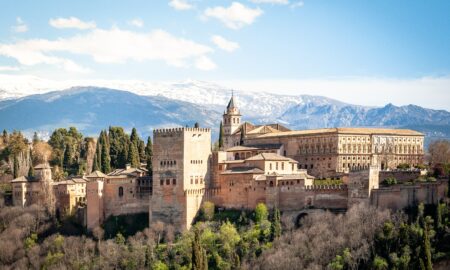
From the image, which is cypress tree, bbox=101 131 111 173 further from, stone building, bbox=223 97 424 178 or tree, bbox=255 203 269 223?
tree, bbox=255 203 269 223

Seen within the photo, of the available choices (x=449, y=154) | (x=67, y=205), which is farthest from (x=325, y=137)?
(x=67, y=205)

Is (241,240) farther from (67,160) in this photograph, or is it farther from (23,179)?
(67,160)

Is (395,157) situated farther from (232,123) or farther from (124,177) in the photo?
(124,177)

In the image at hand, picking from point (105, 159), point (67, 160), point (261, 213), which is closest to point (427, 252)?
point (261, 213)

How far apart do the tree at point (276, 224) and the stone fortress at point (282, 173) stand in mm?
2048

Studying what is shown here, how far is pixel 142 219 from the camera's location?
7250cm

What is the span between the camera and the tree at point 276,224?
2504 inches

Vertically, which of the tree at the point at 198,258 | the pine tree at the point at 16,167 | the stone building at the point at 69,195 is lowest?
the tree at the point at 198,258

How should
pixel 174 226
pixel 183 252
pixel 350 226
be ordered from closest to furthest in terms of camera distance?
pixel 350 226
pixel 183 252
pixel 174 226

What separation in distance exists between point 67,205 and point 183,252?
1729 centimetres

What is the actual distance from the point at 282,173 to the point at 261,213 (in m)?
7.68

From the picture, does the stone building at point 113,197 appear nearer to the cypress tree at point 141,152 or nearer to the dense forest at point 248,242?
the dense forest at point 248,242

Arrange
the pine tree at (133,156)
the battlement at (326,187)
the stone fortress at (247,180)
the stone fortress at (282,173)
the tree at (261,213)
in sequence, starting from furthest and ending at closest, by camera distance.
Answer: the pine tree at (133,156) < the tree at (261,213) < the battlement at (326,187) < the stone fortress at (247,180) < the stone fortress at (282,173)

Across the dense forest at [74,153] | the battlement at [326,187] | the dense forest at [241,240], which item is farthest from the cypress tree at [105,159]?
the battlement at [326,187]
